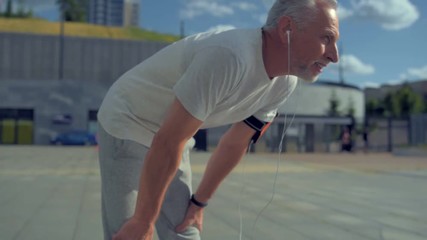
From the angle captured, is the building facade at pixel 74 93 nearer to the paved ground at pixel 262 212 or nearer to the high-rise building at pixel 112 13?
the paved ground at pixel 262 212

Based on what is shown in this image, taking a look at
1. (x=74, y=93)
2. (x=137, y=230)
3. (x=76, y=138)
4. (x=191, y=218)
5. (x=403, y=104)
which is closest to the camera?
(x=137, y=230)

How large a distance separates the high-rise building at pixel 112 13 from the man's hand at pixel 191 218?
161411 millimetres

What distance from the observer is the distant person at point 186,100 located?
1.44 metres

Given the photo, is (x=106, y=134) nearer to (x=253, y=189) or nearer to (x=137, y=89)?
(x=137, y=89)

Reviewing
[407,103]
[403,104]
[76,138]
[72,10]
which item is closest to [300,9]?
[76,138]

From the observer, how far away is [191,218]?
205 cm

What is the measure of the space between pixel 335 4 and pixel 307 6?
13cm

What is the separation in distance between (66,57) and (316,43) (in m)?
46.6

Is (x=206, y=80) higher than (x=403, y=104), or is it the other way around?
(x=206, y=80)

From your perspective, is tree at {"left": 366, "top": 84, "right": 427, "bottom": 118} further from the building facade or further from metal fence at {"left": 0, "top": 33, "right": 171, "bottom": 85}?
metal fence at {"left": 0, "top": 33, "right": 171, "bottom": 85}

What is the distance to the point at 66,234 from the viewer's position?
428 centimetres

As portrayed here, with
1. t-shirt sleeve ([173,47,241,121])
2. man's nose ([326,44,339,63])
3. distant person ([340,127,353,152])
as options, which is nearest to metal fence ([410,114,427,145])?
distant person ([340,127,353,152])

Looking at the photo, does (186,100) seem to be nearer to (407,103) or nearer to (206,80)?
(206,80)

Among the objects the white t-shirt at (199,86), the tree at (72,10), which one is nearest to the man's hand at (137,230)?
the white t-shirt at (199,86)
